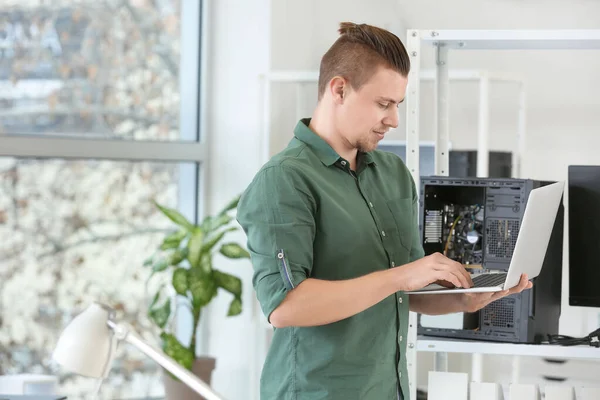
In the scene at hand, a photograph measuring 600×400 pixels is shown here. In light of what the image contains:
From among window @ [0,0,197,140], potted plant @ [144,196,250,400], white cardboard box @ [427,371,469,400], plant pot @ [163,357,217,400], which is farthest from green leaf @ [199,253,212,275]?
white cardboard box @ [427,371,469,400]

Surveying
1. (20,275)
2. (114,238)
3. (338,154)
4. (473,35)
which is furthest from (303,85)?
(338,154)

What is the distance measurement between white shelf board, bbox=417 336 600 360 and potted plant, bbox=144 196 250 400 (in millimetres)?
1815

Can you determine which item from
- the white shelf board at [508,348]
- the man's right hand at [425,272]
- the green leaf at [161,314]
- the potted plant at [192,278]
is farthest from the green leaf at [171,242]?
the man's right hand at [425,272]

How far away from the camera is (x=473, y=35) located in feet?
6.75

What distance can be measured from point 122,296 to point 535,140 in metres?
2.29

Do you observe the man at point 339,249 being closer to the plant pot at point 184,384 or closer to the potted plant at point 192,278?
the potted plant at point 192,278

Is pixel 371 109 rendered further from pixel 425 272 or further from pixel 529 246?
pixel 529 246

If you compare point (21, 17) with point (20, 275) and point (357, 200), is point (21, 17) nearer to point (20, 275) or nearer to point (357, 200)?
point (20, 275)

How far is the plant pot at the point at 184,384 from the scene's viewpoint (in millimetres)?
3787

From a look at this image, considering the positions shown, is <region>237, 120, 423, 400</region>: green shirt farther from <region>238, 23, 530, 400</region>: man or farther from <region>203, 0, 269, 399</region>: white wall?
<region>203, 0, 269, 399</region>: white wall

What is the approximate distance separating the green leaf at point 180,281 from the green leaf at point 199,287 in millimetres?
28

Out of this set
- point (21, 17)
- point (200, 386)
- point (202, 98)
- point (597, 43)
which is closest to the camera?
point (200, 386)

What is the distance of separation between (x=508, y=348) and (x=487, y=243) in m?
0.25

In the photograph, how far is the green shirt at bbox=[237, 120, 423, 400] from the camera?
57.7 inches
